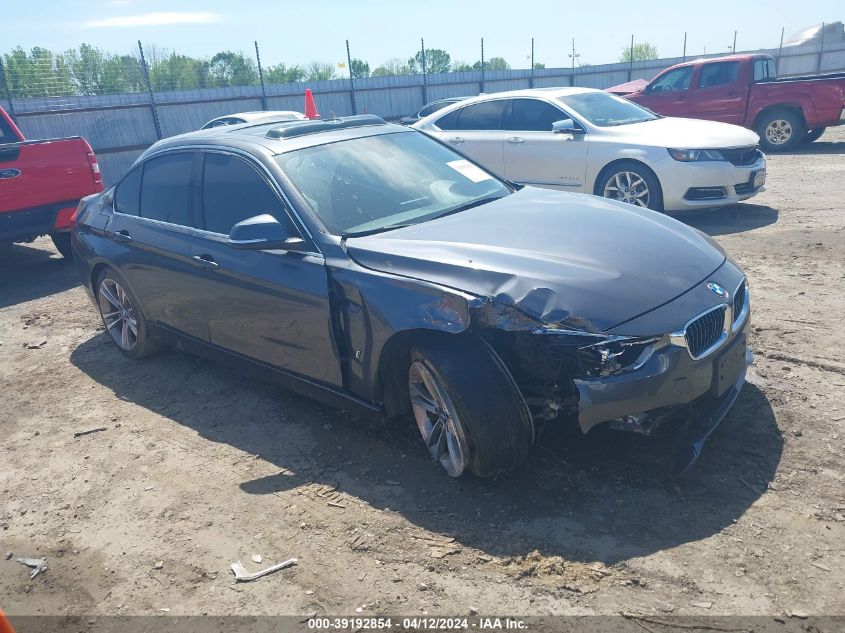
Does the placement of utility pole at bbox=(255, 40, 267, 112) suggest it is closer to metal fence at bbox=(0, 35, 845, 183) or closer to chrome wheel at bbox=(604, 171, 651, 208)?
metal fence at bbox=(0, 35, 845, 183)

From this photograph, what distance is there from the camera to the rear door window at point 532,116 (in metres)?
9.15

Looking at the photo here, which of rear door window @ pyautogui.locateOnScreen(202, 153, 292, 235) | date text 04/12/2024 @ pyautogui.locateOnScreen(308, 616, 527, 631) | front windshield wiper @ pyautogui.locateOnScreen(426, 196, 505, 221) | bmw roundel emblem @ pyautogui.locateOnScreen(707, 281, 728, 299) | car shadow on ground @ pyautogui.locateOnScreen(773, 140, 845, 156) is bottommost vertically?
car shadow on ground @ pyautogui.locateOnScreen(773, 140, 845, 156)

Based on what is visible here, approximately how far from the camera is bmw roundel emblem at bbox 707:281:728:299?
3502mm

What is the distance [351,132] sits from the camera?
486cm

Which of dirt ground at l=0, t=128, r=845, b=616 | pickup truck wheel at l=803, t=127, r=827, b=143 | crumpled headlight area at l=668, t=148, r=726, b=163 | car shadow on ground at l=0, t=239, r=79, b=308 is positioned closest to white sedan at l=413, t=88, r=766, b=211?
crumpled headlight area at l=668, t=148, r=726, b=163

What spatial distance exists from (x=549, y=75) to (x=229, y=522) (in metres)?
24.9

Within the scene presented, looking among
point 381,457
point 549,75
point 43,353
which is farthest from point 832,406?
point 549,75

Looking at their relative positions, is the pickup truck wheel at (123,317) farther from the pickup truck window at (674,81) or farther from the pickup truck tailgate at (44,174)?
the pickup truck window at (674,81)

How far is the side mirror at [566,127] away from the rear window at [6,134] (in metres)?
7.04

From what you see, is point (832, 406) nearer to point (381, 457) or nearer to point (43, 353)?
point (381, 457)

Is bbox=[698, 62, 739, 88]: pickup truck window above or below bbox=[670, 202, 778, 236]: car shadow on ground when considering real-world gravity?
above

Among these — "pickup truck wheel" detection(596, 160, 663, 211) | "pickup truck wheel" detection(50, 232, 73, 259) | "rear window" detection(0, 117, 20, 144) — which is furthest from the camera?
"rear window" detection(0, 117, 20, 144)

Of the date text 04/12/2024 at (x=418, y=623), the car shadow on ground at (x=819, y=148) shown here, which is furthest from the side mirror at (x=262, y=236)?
the car shadow on ground at (x=819, y=148)

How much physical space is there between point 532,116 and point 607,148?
4.02 ft
